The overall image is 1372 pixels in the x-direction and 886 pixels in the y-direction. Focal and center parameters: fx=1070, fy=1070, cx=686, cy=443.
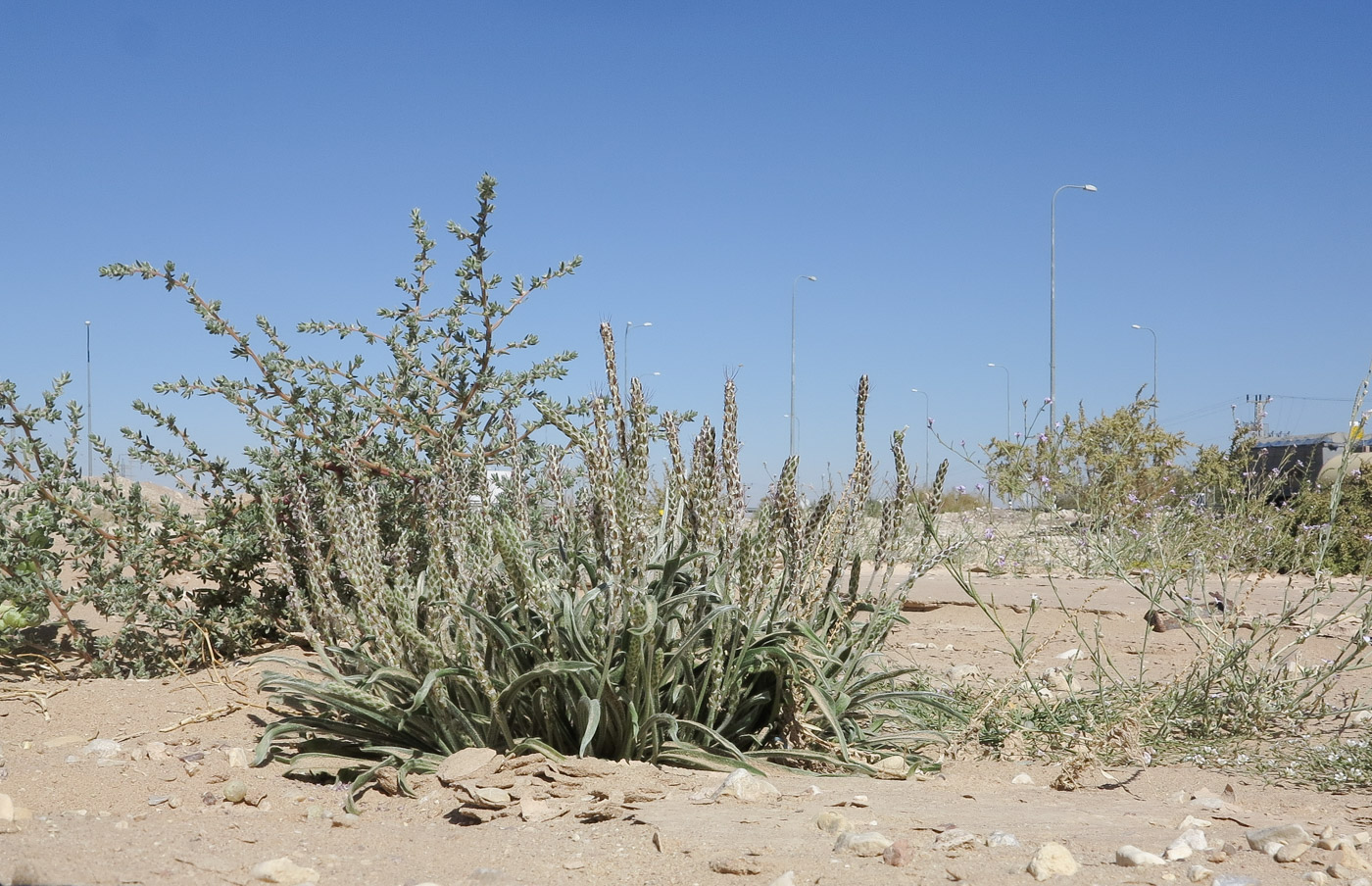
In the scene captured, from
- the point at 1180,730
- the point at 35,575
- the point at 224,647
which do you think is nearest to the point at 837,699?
the point at 1180,730

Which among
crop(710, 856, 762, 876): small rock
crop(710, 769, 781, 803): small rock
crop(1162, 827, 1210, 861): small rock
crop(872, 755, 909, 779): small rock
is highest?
crop(1162, 827, 1210, 861): small rock

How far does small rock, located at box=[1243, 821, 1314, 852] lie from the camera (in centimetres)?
232

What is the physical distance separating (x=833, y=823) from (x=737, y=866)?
0.34 m

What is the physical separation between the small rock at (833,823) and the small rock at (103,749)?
2.30 meters

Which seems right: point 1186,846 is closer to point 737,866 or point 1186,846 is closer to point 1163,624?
point 737,866

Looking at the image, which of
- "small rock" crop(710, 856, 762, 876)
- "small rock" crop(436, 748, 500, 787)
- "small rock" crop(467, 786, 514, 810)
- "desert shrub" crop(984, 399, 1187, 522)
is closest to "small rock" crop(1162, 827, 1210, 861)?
"small rock" crop(710, 856, 762, 876)

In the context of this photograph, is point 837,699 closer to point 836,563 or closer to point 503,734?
point 836,563

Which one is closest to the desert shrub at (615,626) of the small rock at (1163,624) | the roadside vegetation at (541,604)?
the roadside vegetation at (541,604)

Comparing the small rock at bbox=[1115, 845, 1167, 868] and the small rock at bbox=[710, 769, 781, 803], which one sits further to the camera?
the small rock at bbox=[710, 769, 781, 803]

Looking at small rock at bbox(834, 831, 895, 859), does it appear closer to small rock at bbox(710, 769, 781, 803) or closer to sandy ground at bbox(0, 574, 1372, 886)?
sandy ground at bbox(0, 574, 1372, 886)

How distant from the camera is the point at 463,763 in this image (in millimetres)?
2986

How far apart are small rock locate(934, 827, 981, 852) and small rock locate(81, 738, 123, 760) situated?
259 cm

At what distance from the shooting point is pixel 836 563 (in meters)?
3.67

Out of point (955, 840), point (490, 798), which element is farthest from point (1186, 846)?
point (490, 798)
